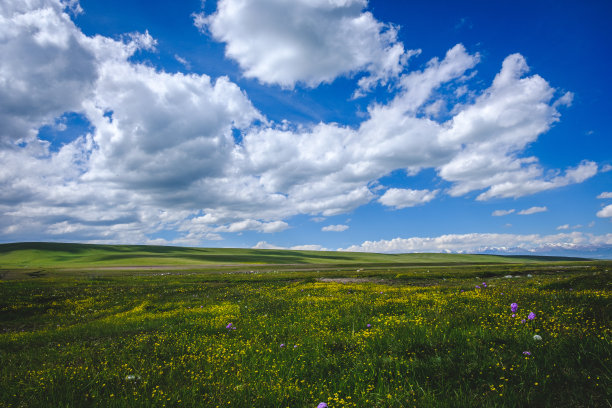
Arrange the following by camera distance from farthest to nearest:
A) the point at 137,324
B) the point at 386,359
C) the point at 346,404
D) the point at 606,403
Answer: the point at 137,324, the point at 386,359, the point at 346,404, the point at 606,403

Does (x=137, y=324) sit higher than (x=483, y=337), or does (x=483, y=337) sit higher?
(x=483, y=337)

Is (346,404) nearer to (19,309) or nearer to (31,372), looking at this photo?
(31,372)

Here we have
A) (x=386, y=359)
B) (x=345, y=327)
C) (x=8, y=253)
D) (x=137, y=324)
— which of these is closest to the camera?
(x=386, y=359)

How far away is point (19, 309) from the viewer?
704 inches

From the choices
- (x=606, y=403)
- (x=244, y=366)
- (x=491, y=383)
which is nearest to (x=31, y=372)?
(x=244, y=366)

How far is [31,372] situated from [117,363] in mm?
1780

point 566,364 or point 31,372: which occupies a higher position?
point 566,364

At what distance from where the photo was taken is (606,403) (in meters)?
3.54

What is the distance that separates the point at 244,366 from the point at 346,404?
2.70 m

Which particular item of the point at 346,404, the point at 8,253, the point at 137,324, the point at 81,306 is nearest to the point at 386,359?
the point at 346,404

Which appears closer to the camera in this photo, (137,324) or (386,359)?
(386,359)

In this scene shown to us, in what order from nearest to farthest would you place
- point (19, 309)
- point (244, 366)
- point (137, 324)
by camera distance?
point (244, 366)
point (137, 324)
point (19, 309)

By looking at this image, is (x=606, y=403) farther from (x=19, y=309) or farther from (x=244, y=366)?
(x=19, y=309)

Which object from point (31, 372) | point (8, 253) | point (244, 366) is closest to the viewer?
point (244, 366)
